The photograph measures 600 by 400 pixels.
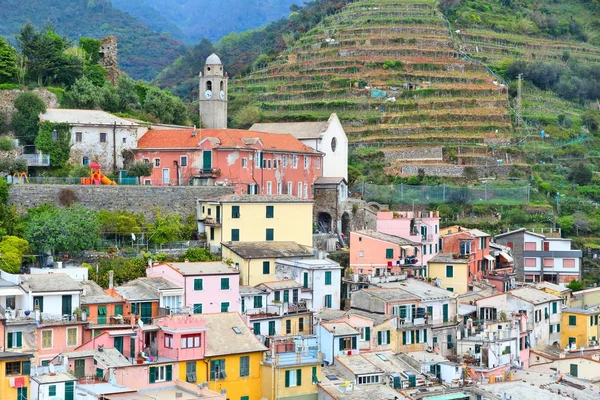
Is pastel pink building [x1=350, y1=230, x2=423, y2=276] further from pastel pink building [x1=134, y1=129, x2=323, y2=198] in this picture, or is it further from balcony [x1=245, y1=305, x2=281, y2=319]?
balcony [x1=245, y1=305, x2=281, y2=319]

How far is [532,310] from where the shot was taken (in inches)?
2277

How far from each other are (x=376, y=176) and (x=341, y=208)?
33.7 ft

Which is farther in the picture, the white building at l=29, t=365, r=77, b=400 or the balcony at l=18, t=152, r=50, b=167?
the balcony at l=18, t=152, r=50, b=167

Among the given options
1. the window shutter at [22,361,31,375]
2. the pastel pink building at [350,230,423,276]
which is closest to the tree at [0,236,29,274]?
the window shutter at [22,361,31,375]

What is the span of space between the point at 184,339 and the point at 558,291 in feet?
87.6

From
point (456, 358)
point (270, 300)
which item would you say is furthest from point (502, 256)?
point (270, 300)

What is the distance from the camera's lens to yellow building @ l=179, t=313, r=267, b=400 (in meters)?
44.8

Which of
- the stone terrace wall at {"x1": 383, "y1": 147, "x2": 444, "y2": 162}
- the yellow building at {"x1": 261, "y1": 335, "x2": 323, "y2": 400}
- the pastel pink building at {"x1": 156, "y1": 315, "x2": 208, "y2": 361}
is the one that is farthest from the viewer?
the stone terrace wall at {"x1": 383, "y1": 147, "x2": 444, "y2": 162}

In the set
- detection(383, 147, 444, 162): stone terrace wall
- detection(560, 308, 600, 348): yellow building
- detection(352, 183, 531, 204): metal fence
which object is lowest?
detection(560, 308, 600, 348): yellow building

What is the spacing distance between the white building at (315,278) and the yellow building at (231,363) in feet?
28.5

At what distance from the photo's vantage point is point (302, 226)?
200ft

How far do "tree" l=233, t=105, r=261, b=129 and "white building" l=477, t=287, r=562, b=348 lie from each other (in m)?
30.4

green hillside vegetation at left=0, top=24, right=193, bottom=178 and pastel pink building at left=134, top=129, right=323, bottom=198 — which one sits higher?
green hillside vegetation at left=0, top=24, right=193, bottom=178

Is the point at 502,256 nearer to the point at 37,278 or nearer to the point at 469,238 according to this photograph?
the point at 469,238
